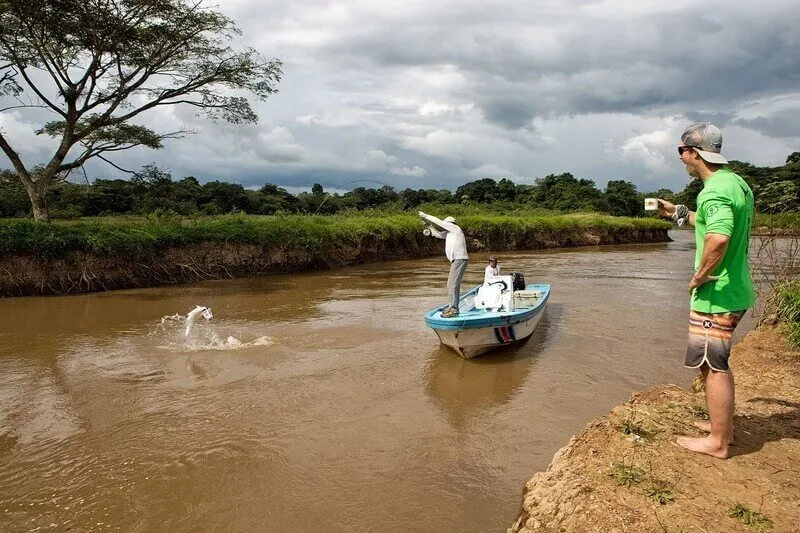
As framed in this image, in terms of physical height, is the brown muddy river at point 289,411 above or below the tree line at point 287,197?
below

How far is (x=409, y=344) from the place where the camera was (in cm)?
915

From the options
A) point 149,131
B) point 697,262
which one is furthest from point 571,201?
point 697,262

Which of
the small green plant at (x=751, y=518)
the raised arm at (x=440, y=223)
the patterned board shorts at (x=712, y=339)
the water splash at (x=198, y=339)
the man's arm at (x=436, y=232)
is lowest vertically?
the water splash at (x=198, y=339)

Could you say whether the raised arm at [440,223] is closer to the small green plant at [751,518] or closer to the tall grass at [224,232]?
the small green plant at [751,518]

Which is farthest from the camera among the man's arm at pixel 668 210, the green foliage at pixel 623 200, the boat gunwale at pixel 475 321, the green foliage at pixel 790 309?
the green foliage at pixel 623 200

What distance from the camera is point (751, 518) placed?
264cm

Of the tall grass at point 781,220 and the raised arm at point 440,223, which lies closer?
the tall grass at point 781,220

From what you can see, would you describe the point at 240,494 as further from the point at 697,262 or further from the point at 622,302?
the point at 622,302

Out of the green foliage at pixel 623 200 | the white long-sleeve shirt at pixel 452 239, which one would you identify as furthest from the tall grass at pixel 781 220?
the green foliage at pixel 623 200

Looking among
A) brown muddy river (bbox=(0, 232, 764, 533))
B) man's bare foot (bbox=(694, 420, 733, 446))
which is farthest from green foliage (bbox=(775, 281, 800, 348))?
man's bare foot (bbox=(694, 420, 733, 446))

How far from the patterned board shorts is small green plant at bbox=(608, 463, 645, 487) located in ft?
2.52

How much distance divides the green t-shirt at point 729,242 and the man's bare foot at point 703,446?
86 centimetres

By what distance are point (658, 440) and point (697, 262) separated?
1255 mm

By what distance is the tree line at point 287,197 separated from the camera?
18.1m
